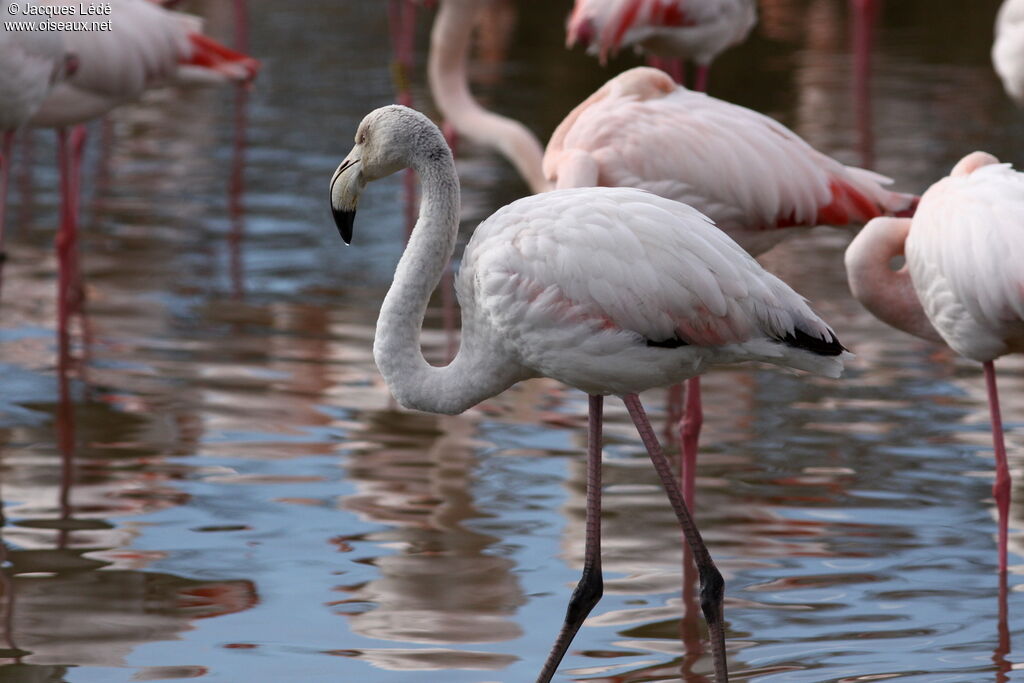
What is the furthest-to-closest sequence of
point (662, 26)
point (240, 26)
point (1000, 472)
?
1. point (240, 26)
2. point (662, 26)
3. point (1000, 472)

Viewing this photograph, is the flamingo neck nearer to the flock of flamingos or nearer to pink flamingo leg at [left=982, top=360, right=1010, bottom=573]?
the flock of flamingos

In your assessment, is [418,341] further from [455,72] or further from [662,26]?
[662,26]

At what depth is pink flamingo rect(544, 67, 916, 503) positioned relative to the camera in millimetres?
4855

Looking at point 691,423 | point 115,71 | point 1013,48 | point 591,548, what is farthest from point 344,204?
point 1013,48

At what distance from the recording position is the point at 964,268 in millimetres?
4117

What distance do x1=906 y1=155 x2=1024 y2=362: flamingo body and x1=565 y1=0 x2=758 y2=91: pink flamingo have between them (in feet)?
8.75

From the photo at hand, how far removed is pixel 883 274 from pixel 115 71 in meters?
3.85

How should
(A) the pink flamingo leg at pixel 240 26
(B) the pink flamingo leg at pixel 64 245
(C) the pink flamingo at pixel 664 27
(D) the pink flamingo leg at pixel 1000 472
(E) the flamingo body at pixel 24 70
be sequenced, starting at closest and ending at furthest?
(D) the pink flamingo leg at pixel 1000 472
(E) the flamingo body at pixel 24 70
(B) the pink flamingo leg at pixel 64 245
(C) the pink flamingo at pixel 664 27
(A) the pink flamingo leg at pixel 240 26

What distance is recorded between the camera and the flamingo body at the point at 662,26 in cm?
683

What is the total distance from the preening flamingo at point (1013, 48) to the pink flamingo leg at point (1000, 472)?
11.1 ft

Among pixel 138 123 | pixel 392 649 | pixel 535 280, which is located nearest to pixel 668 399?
Answer: pixel 392 649

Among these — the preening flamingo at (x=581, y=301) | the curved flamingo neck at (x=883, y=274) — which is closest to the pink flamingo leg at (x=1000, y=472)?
the curved flamingo neck at (x=883, y=274)

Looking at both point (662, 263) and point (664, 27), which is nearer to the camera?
point (662, 263)

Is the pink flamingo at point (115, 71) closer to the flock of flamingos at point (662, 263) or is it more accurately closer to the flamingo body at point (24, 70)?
the flamingo body at point (24, 70)
